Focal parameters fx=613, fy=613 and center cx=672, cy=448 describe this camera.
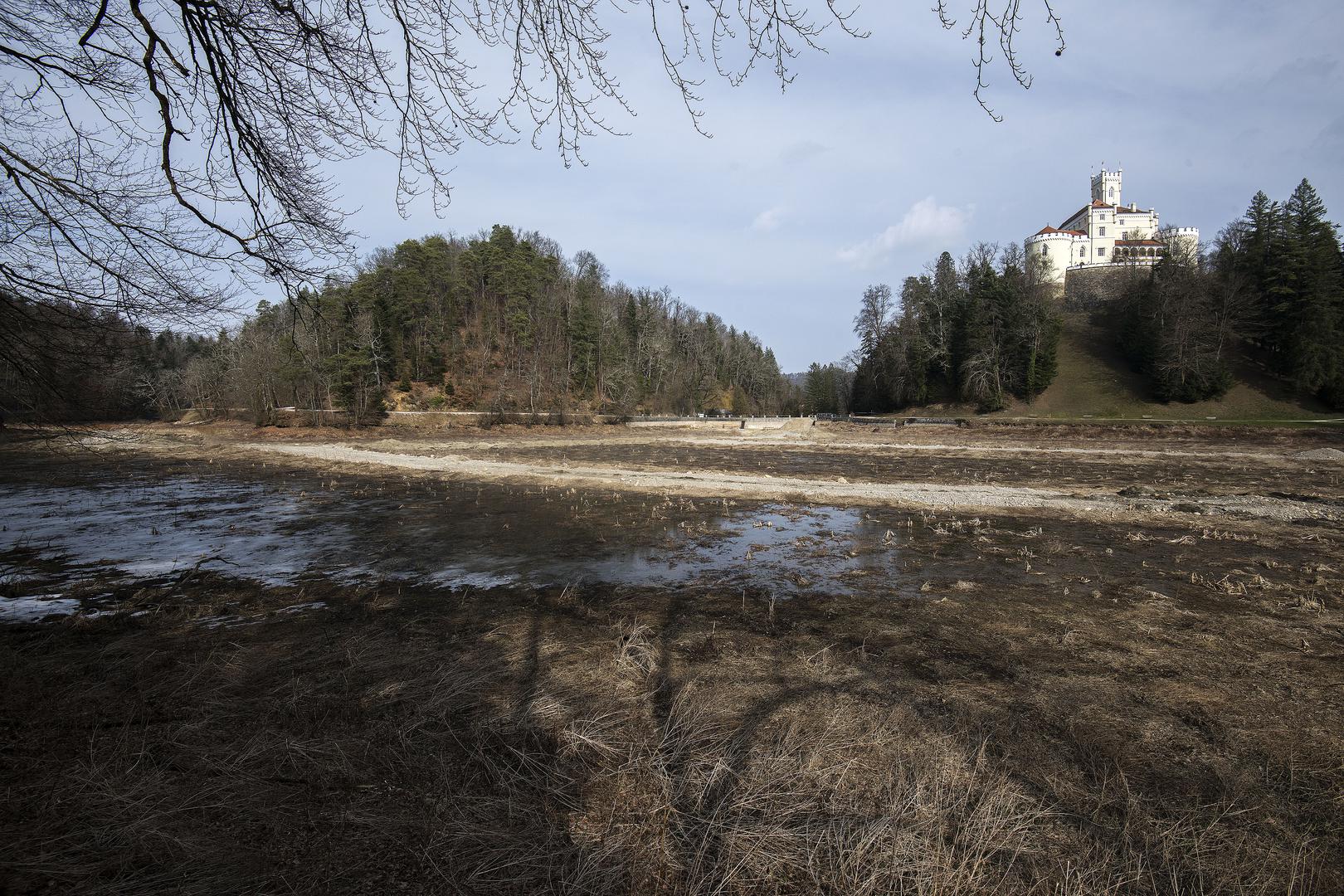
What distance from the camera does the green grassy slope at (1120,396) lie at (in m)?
47.8

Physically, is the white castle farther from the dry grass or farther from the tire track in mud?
the dry grass

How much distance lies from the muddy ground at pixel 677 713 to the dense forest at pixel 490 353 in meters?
24.6

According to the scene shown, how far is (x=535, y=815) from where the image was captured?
304cm

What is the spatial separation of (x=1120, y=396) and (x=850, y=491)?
51.8 m

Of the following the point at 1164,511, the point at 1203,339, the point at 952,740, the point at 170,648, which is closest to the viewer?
the point at 952,740

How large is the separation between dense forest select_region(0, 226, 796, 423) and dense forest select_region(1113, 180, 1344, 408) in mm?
48089

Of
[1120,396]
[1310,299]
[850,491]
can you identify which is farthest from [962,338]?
[850,491]

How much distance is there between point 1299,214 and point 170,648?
81861mm

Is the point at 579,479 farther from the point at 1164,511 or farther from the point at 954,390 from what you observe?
the point at 954,390

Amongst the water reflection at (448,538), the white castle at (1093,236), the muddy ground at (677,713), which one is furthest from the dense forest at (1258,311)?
the water reflection at (448,538)

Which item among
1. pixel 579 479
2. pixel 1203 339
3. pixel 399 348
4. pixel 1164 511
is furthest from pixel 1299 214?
pixel 399 348

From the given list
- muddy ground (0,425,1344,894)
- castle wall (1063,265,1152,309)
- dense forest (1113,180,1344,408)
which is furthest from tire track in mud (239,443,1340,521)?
castle wall (1063,265,1152,309)

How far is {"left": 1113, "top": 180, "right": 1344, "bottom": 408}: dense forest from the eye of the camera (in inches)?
1870

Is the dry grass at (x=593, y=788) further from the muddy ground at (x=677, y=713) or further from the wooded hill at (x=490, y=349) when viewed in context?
the wooded hill at (x=490, y=349)
